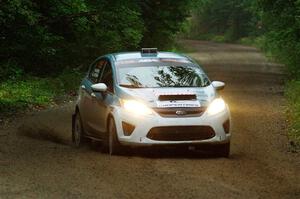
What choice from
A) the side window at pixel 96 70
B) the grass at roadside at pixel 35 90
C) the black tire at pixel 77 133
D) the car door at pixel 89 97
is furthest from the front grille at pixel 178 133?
the grass at roadside at pixel 35 90

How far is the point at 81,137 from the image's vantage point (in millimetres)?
13258

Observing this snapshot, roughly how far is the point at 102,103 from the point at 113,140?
3.07ft

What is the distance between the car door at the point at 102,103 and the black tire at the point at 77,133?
3.03ft

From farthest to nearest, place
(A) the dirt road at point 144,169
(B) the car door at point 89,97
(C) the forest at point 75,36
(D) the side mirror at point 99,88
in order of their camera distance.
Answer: (C) the forest at point 75,36 → (B) the car door at point 89,97 → (D) the side mirror at point 99,88 → (A) the dirt road at point 144,169

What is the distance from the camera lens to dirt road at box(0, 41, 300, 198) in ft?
27.9

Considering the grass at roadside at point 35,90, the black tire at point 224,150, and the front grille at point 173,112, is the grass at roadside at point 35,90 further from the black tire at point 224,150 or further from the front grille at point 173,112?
the black tire at point 224,150

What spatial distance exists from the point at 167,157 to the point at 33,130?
202 inches

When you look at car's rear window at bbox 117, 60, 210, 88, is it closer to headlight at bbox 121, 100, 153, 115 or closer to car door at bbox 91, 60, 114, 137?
car door at bbox 91, 60, 114, 137

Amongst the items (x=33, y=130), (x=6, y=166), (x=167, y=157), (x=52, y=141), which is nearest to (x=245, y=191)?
(x=167, y=157)

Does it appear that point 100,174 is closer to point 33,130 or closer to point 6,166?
point 6,166

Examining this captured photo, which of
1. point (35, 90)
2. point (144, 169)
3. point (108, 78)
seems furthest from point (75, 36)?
point (144, 169)

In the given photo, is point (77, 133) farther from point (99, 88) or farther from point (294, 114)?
point (294, 114)

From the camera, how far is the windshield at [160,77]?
11.7m

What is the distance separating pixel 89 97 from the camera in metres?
12.7
